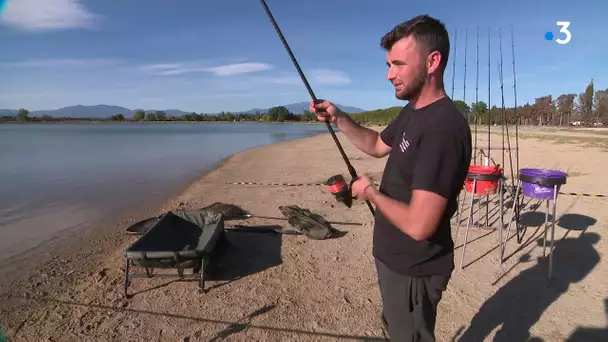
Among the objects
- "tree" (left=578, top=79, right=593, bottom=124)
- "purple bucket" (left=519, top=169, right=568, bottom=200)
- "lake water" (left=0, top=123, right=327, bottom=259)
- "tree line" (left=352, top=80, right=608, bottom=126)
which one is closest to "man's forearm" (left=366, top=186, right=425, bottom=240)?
"purple bucket" (left=519, top=169, right=568, bottom=200)

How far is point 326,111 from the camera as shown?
2832 mm

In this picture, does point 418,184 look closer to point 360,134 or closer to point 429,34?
point 429,34

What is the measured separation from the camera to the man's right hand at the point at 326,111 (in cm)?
276

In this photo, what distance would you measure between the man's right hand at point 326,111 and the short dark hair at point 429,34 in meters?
1.06

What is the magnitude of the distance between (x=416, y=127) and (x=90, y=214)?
34.8 ft

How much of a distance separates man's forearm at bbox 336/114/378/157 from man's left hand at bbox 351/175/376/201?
2.53ft

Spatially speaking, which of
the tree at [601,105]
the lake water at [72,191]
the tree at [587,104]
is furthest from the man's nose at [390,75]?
the tree at [587,104]

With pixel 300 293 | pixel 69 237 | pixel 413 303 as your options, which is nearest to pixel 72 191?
pixel 69 237

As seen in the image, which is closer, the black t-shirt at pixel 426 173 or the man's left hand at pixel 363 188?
the black t-shirt at pixel 426 173

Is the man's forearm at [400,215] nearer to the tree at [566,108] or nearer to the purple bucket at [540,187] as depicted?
the purple bucket at [540,187]

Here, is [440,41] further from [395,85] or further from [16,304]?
[16,304]

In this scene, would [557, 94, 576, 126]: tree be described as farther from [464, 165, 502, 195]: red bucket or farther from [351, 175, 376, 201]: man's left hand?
[351, 175, 376, 201]: man's left hand

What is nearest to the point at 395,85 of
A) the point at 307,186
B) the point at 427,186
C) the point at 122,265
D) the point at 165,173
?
the point at 427,186

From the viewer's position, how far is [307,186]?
37.7ft
